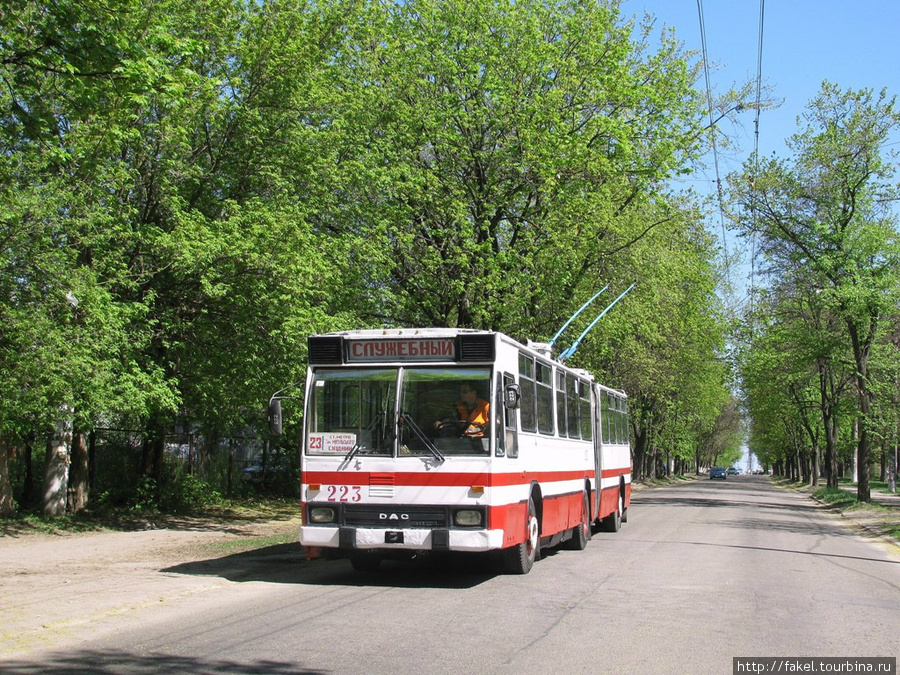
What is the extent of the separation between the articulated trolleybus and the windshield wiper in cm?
1

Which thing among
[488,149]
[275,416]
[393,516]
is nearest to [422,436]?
[393,516]

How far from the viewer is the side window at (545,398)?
14.2 m

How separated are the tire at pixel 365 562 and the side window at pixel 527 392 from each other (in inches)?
106

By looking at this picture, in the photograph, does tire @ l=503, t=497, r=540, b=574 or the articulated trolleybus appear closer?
the articulated trolleybus

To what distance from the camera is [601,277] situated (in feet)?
94.9

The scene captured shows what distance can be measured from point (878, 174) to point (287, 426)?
22.3 metres

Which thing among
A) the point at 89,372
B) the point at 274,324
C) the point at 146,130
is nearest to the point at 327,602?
the point at 89,372

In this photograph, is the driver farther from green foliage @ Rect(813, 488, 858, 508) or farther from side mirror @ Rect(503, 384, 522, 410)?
green foliage @ Rect(813, 488, 858, 508)

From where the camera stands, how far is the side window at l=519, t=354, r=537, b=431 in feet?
42.5

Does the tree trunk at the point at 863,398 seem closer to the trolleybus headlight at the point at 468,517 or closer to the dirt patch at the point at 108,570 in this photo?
the dirt patch at the point at 108,570

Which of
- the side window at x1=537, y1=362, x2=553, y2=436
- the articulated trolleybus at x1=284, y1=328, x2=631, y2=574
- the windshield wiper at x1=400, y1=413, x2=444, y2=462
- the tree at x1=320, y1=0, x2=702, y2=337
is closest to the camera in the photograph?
the articulated trolleybus at x1=284, y1=328, x2=631, y2=574

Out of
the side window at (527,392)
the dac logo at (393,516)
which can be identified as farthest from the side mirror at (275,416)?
the side window at (527,392)

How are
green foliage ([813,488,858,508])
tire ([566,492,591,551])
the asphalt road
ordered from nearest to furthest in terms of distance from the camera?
the asphalt road → tire ([566,492,591,551]) → green foliage ([813,488,858,508])

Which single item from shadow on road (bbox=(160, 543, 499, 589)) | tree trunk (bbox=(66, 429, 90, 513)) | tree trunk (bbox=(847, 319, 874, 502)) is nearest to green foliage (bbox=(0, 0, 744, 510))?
tree trunk (bbox=(66, 429, 90, 513))
